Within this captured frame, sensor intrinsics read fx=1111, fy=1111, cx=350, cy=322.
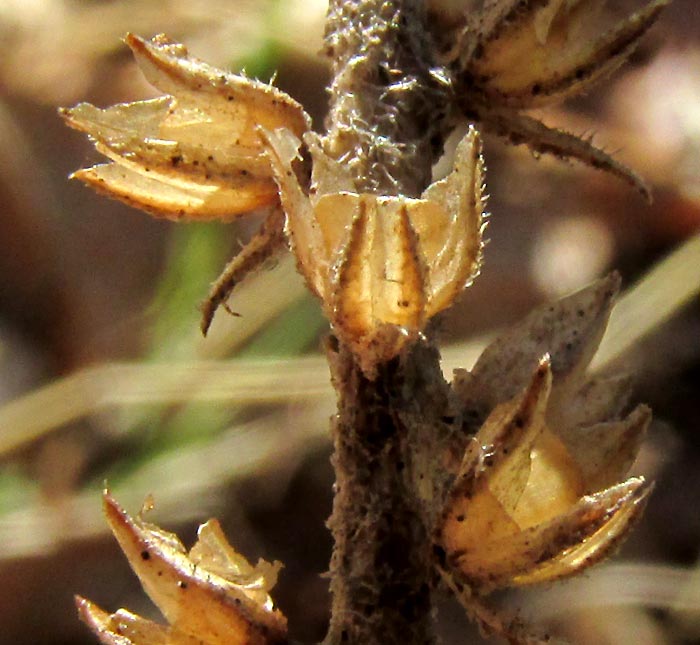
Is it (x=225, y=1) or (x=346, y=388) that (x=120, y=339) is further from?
(x=346, y=388)

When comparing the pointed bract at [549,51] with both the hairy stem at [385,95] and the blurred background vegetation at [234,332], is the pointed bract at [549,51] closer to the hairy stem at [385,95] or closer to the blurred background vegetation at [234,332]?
the hairy stem at [385,95]

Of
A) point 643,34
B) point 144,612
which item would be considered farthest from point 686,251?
point 643,34

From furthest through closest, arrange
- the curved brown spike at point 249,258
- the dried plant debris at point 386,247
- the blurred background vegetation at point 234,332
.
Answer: the blurred background vegetation at point 234,332 < the curved brown spike at point 249,258 < the dried plant debris at point 386,247

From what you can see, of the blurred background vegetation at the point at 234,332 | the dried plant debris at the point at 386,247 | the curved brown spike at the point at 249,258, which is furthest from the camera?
the blurred background vegetation at the point at 234,332

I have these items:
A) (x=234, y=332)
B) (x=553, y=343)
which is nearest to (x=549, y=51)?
(x=553, y=343)

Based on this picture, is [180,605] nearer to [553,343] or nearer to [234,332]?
[553,343]

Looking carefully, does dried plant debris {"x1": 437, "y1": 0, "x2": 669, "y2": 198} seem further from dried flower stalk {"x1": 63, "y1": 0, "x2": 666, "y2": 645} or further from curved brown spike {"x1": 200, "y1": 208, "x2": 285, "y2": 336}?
curved brown spike {"x1": 200, "y1": 208, "x2": 285, "y2": 336}

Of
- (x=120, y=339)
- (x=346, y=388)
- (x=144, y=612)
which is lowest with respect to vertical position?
(x=144, y=612)

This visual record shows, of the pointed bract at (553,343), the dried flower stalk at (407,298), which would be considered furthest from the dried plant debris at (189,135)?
the pointed bract at (553,343)
